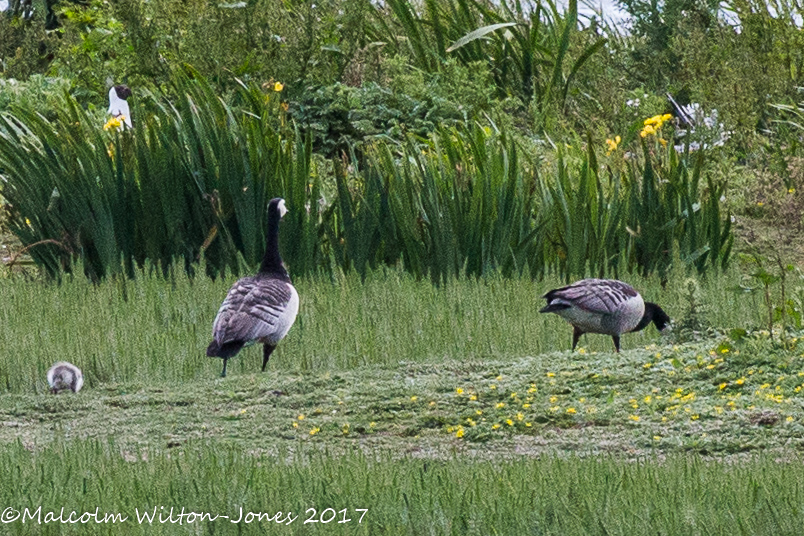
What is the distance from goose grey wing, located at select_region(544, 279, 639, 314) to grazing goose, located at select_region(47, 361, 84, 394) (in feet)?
7.51

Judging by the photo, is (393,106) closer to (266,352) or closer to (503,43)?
(503,43)

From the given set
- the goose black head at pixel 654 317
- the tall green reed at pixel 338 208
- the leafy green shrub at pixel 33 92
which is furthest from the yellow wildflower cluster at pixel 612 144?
the leafy green shrub at pixel 33 92

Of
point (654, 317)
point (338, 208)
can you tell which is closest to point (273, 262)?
point (338, 208)

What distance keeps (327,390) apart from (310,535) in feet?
8.15

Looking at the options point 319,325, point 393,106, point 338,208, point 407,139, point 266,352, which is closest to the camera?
point 266,352

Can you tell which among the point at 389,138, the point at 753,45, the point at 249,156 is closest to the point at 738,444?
the point at 249,156

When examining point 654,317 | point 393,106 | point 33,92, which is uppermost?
point 33,92

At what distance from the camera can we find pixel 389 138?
39.5 feet

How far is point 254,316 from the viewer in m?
6.38

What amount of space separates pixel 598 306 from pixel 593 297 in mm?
50

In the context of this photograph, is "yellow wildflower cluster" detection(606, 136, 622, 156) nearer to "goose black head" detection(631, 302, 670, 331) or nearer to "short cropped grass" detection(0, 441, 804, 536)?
"goose black head" detection(631, 302, 670, 331)

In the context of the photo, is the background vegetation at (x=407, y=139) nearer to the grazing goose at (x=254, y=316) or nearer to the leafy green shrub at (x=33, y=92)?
the leafy green shrub at (x=33, y=92)

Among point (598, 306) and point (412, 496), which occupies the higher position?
point (598, 306)

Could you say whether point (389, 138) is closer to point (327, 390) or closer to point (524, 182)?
point (524, 182)
